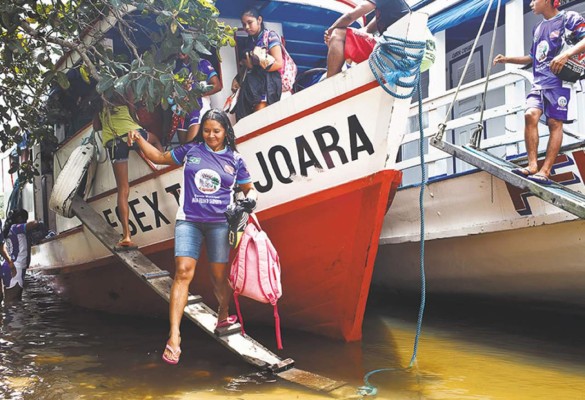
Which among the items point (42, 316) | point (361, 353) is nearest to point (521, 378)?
point (361, 353)

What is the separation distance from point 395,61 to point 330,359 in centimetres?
225

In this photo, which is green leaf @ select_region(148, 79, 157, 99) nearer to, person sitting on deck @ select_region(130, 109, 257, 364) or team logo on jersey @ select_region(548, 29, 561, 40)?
person sitting on deck @ select_region(130, 109, 257, 364)

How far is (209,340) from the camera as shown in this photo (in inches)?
198

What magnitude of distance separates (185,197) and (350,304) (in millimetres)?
1611

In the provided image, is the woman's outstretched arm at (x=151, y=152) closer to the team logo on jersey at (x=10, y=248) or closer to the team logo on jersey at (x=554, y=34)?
the team logo on jersey at (x=554, y=34)

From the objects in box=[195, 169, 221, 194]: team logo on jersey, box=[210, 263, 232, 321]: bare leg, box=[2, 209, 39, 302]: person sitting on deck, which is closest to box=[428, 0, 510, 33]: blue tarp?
box=[195, 169, 221, 194]: team logo on jersey

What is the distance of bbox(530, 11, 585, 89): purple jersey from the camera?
4211mm

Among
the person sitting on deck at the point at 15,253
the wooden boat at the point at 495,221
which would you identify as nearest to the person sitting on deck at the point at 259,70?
the wooden boat at the point at 495,221

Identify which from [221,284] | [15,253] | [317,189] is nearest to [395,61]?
[317,189]

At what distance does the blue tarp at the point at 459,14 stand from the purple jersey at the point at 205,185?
3.52 metres

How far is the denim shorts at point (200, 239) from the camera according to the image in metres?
3.81

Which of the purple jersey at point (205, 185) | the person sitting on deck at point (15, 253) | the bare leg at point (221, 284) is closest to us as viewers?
the purple jersey at point (205, 185)

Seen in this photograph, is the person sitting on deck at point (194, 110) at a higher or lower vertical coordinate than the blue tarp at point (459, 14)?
lower

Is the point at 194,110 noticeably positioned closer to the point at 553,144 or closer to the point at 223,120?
the point at 223,120
